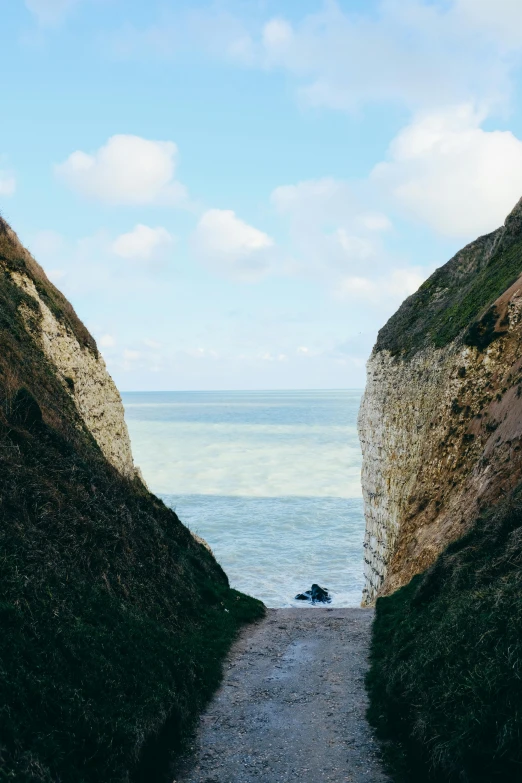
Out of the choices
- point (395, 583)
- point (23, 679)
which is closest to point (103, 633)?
point (23, 679)

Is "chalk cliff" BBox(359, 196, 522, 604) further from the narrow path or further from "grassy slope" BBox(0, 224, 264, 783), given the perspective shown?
"grassy slope" BBox(0, 224, 264, 783)

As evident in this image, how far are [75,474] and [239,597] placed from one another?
10427mm

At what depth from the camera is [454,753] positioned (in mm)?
10562

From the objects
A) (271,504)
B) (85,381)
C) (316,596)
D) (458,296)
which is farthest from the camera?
(271,504)

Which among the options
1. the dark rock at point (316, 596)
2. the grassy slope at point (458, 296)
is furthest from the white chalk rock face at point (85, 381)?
the grassy slope at point (458, 296)

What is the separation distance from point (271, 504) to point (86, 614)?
53514 millimetres

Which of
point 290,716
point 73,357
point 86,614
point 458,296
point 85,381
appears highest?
point 458,296

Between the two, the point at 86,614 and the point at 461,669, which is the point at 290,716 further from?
the point at 86,614

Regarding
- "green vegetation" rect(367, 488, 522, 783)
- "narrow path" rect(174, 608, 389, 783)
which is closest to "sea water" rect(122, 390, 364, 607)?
"narrow path" rect(174, 608, 389, 783)

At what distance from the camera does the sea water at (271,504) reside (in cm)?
4238

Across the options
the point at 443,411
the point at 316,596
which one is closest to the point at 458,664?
the point at 443,411

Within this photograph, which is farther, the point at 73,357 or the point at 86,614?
the point at 73,357

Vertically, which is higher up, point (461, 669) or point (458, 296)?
point (458, 296)

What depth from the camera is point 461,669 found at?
12.0 m
